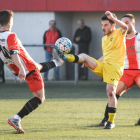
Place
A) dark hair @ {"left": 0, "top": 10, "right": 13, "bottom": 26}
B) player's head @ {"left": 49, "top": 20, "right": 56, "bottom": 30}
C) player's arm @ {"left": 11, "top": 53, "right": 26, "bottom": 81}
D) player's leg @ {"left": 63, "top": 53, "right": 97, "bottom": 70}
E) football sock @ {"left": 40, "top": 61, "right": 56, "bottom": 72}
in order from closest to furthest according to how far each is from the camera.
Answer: player's arm @ {"left": 11, "top": 53, "right": 26, "bottom": 81} < dark hair @ {"left": 0, "top": 10, "right": 13, "bottom": 26} < player's leg @ {"left": 63, "top": 53, "right": 97, "bottom": 70} < football sock @ {"left": 40, "top": 61, "right": 56, "bottom": 72} < player's head @ {"left": 49, "top": 20, "right": 56, "bottom": 30}

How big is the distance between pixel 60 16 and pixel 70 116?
8.34m

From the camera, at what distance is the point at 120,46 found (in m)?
5.43

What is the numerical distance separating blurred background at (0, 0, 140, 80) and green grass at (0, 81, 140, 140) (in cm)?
324

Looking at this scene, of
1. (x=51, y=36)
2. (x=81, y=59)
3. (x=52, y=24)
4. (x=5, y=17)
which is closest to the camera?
(x=5, y=17)

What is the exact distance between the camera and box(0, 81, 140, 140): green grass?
194 inches

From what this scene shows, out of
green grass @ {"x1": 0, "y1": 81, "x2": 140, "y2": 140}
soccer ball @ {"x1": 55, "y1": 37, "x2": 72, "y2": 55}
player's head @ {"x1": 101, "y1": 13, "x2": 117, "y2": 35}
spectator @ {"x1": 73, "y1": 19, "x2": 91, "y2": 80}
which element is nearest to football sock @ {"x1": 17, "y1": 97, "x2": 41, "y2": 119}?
green grass @ {"x1": 0, "y1": 81, "x2": 140, "y2": 140}

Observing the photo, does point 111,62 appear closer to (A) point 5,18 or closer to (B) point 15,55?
(B) point 15,55

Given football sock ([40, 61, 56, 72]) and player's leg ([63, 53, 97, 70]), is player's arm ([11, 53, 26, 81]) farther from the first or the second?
football sock ([40, 61, 56, 72])

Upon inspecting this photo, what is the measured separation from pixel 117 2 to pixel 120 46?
8251 millimetres

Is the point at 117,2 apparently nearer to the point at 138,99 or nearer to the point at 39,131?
the point at 138,99

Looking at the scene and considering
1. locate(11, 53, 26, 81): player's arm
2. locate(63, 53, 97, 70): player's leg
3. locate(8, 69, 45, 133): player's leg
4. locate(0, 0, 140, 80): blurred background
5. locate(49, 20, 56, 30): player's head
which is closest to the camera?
locate(11, 53, 26, 81): player's arm

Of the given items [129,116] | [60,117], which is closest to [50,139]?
[60,117]

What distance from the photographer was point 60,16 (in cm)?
1421

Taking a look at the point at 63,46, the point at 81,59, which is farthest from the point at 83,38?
the point at 81,59
